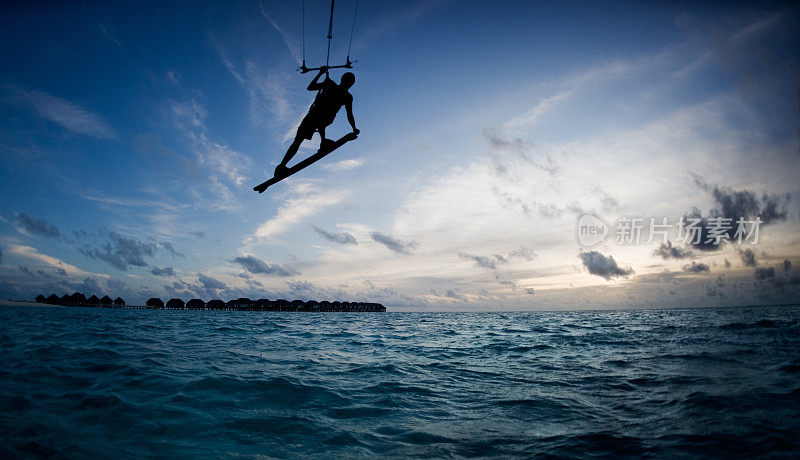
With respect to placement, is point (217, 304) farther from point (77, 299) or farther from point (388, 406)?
point (388, 406)

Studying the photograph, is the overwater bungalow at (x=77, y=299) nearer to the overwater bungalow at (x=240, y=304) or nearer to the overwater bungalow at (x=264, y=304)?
the overwater bungalow at (x=240, y=304)

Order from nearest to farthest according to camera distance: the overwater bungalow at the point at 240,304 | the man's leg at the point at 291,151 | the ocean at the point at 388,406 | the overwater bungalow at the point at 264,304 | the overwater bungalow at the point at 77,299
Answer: the ocean at the point at 388,406, the man's leg at the point at 291,151, the overwater bungalow at the point at 77,299, the overwater bungalow at the point at 240,304, the overwater bungalow at the point at 264,304

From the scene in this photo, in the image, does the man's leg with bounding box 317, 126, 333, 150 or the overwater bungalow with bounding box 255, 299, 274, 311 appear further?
the overwater bungalow with bounding box 255, 299, 274, 311

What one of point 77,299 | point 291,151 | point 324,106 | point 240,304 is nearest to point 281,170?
point 291,151

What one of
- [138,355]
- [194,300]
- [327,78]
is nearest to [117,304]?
[194,300]

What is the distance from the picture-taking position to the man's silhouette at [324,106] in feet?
25.0

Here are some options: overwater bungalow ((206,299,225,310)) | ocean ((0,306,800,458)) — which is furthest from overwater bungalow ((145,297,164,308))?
ocean ((0,306,800,458))

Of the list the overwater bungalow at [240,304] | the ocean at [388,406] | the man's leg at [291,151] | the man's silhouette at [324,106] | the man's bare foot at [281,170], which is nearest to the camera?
the ocean at [388,406]

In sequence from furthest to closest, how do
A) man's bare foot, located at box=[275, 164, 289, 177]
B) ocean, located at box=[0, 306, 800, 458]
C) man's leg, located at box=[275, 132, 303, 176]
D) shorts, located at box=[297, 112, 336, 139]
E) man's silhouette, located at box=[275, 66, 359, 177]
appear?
man's bare foot, located at box=[275, 164, 289, 177], man's leg, located at box=[275, 132, 303, 176], shorts, located at box=[297, 112, 336, 139], man's silhouette, located at box=[275, 66, 359, 177], ocean, located at box=[0, 306, 800, 458]

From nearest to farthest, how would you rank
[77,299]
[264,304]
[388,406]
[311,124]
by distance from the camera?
[388,406] < [311,124] < [77,299] < [264,304]

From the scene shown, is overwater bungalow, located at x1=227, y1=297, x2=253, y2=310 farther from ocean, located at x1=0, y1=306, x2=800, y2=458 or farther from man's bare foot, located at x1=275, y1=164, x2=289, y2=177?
man's bare foot, located at x1=275, y1=164, x2=289, y2=177

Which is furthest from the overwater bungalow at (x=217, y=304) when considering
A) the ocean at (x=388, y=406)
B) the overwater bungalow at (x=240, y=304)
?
the ocean at (x=388, y=406)

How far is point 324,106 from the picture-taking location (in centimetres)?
771

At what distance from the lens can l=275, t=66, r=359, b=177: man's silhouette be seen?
763 cm
